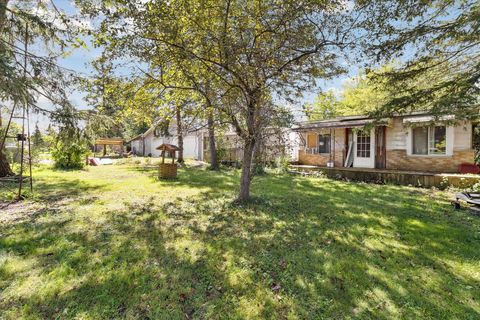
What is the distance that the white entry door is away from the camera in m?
13.8

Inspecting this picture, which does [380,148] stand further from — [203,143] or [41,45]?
[203,143]

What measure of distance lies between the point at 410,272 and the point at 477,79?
4735 millimetres

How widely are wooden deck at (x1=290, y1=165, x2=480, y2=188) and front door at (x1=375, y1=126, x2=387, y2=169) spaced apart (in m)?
1.60

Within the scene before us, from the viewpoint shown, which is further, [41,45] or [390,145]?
[390,145]

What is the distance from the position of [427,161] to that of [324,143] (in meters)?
5.55

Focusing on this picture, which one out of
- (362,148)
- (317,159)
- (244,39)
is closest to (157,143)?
(317,159)

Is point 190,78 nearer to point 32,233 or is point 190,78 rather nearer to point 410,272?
point 32,233

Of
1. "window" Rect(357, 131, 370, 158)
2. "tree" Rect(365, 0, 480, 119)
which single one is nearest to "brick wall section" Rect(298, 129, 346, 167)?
"window" Rect(357, 131, 370, 158)

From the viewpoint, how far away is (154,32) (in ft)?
17.5

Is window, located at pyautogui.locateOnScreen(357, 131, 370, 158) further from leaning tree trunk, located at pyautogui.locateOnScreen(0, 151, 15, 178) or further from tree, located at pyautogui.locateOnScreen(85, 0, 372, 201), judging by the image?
leaning tree trunk, located at pyautogui.locateOnScreen(0, 151, 15, 178)

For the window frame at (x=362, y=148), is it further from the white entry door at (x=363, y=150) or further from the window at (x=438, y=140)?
the window at (x=438, y=140)

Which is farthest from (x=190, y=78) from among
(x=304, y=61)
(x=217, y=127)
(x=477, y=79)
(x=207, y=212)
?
(x=477, y=79)

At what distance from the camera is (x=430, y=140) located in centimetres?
1173

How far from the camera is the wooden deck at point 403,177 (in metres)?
9.59
